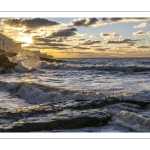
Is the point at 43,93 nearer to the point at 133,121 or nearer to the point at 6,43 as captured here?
the point at 6,43

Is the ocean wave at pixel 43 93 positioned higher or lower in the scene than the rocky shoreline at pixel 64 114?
higher

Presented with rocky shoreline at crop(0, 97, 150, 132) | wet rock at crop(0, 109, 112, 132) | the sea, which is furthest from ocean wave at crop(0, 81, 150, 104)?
wet rock at crop(0, 109, 112, 132)

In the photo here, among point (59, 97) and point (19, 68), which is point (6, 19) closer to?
point (59, 97)

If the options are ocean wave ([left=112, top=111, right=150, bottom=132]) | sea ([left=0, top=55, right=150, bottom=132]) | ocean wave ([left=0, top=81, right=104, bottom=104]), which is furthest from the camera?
ocean wave ([left=0, top=81, right=104, bottom=104])

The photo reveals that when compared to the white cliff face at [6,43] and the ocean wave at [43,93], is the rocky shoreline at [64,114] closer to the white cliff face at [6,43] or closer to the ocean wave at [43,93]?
the ocean wave at [43,93]

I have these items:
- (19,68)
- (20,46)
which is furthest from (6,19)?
(19,68)

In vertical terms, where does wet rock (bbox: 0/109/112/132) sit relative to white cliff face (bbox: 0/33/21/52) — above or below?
below

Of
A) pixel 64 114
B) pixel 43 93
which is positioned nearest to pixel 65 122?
pixel 64 114

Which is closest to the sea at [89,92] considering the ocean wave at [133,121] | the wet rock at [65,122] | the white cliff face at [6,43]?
the ocean wave at [133,121]

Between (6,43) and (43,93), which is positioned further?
(43,93)

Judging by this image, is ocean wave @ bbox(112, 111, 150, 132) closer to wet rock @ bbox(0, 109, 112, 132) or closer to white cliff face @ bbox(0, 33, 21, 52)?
wet rock @ bbox(0, 109, 112, 132)

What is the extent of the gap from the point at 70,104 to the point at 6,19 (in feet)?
5.82

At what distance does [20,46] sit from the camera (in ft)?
16.9

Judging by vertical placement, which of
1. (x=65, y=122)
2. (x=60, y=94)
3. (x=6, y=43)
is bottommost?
(x=65, y=122)
